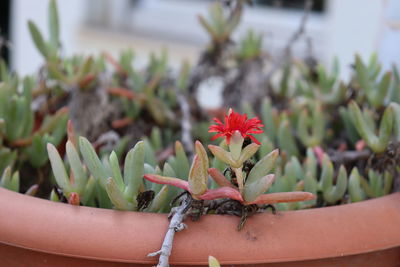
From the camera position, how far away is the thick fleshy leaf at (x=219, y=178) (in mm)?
509

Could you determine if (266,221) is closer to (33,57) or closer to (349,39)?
(349,39)

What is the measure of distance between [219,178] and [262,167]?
37 mm

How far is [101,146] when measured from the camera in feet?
2.75

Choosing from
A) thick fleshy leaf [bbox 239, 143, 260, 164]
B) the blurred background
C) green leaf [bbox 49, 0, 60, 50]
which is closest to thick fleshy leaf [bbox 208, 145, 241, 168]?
thick fleshy leaf [bbox 239, 143, 260, 164]

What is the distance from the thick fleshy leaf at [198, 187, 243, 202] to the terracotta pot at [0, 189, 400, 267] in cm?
3

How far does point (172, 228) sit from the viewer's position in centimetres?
50

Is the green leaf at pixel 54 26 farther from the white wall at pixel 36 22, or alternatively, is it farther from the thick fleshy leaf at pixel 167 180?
the white wall at pixel 36 22

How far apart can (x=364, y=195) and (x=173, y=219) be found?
0.23 m

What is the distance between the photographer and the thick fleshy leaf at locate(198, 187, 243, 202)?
1.65 ft

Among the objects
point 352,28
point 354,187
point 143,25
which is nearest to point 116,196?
point 354,187

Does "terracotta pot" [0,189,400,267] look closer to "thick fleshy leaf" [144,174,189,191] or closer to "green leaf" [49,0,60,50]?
"thick fleshy leaf" [144,174,189,191]

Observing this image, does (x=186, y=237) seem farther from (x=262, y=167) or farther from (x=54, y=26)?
(x=54, y=26)

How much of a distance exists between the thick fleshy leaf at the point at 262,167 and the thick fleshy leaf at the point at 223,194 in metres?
0.02

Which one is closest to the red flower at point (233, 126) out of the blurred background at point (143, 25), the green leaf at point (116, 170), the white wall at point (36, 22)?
the green leaf at point (116, 170)
